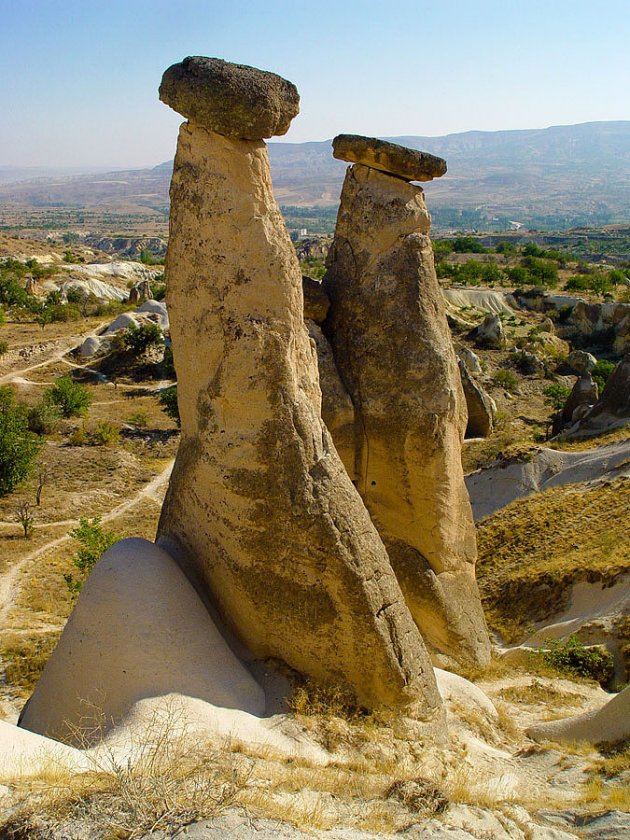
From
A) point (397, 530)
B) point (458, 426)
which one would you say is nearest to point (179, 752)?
point (397, 530)

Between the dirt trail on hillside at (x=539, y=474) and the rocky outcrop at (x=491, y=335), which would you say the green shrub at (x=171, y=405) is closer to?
the dirt trail on hillside at (x=539, y=474)

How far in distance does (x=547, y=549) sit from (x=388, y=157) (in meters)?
7.32

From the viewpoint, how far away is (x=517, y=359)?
101 feet

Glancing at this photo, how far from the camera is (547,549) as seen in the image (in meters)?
12.1

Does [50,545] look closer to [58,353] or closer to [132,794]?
[132,794]

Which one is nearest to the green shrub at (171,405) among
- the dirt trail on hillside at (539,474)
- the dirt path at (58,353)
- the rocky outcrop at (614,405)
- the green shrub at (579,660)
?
the dirt path at (58,353)

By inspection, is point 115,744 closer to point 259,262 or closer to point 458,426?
point 259,262

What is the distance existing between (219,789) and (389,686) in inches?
74.5

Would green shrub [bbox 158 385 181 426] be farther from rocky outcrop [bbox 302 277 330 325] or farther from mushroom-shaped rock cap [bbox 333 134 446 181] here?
mushroom-shaped rock cap [bbox 333 134 446 181]

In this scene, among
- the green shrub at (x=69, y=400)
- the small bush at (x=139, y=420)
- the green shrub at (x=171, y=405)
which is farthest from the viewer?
the green shrub at (x=171, y=405)

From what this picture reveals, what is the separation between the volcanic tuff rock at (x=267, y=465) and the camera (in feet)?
18.1

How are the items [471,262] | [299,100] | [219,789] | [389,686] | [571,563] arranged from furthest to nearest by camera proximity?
1. [471,262]
2. [571,563]
3. [299,100]
4. [389,686]
5. [219,789]

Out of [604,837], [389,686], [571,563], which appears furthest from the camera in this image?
[571,563]

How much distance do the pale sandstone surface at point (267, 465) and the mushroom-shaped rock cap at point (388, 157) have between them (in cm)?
220
